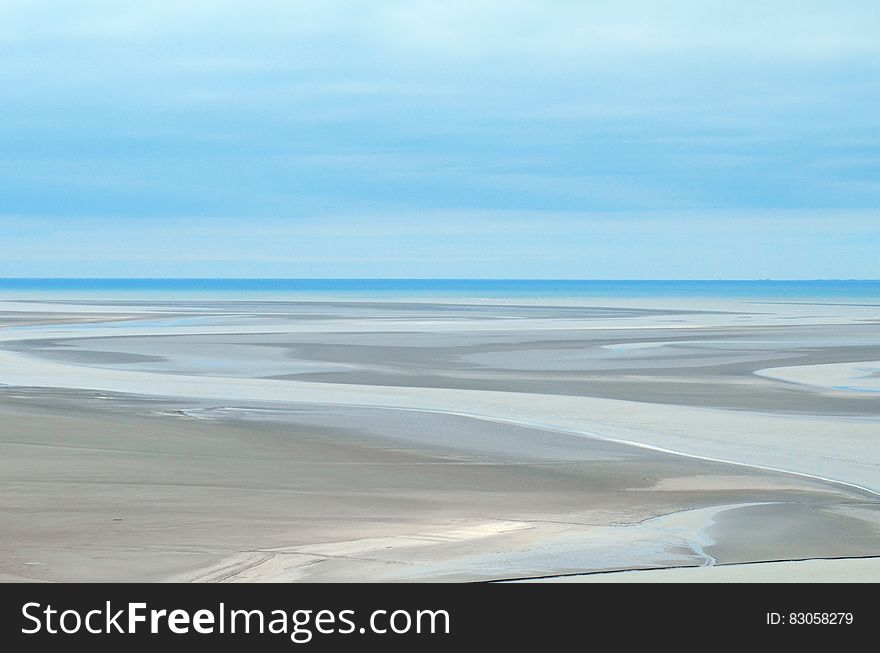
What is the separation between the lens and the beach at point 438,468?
9336mm

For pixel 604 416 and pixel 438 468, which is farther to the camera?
pixel 604 416

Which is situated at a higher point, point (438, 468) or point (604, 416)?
point (604, 416)

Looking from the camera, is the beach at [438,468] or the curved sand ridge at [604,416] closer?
the beach at [438,468]

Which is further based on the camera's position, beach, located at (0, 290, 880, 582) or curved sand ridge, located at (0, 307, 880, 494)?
curved sand ridge, located at (0, 307, 880, 494)

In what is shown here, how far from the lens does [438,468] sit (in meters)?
13.9

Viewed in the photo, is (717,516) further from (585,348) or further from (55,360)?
(585,348)

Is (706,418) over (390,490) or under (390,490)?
over

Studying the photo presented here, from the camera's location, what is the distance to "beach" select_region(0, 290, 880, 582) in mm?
9336

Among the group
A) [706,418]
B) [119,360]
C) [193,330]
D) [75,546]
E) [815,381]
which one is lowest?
[75,546]
